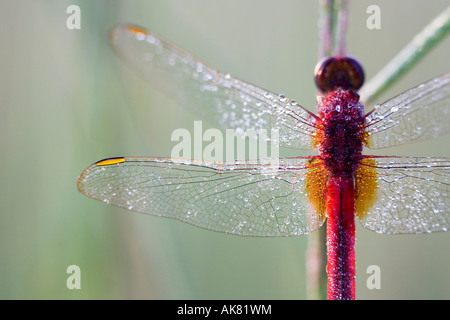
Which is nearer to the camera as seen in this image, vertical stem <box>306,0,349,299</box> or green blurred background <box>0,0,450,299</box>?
vertical stem <box>306,0,349,299</box>

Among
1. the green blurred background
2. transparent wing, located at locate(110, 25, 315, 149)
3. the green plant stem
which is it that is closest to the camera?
the green plant stem

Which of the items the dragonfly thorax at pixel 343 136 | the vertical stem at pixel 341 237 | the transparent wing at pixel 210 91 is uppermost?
the transparent wing at pixel 210 91

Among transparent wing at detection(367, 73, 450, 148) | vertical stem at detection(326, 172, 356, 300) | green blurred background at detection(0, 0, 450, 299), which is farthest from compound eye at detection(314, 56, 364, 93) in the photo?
green blurred background at detection(0, 0, 450, 299)

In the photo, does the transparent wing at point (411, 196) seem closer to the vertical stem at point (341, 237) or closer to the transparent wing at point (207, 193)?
the vertical stem at point (341, 237)

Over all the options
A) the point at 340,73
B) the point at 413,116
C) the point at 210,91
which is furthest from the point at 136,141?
the point at 413,116

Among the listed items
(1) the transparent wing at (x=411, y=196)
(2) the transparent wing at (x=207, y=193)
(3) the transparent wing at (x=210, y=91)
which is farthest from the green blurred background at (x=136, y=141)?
(1) the transparent wing at (x=411, y=196)

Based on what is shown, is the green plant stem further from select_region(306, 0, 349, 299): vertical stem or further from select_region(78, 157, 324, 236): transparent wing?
select_region(78, 157, 324, 236): transparent wing

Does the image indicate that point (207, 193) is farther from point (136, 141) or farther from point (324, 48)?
point (136, 141)

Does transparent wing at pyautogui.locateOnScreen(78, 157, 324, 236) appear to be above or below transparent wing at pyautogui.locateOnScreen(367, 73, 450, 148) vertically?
below
